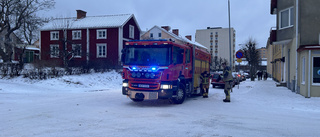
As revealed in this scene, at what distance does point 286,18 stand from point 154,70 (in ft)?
43.1

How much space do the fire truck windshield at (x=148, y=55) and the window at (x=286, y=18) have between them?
11.9m

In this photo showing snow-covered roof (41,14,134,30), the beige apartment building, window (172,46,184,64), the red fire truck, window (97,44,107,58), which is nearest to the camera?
the red fire truck

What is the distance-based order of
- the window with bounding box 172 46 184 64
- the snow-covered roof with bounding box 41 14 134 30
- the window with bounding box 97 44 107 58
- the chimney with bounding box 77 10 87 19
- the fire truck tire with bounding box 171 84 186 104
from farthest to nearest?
the chimney with bounding box 77 10 87 19
the window with bounding box 97 44 107 58
the snow-covered roof with bounding box 41 14 134 30
the fire truck tire with bounding box 171 84 186 104
the window with bounding box 172 46 184 64

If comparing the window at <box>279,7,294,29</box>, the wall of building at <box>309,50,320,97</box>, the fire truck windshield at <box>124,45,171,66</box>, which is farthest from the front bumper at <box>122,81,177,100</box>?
the window at <box>279,7,294,29</box>

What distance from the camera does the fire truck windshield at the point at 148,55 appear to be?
10375 millimetres

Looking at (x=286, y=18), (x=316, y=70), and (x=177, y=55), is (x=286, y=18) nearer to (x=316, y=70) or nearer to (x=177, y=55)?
(x=316, y=70)

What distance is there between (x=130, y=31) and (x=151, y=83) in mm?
29622

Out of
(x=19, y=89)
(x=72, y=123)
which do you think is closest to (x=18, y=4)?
(x=19, y=89)

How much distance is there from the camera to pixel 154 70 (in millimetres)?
10289

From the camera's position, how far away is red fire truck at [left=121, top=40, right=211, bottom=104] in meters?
10.3

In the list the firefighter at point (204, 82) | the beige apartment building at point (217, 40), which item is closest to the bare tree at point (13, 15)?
the firefighter at point (204, 82)

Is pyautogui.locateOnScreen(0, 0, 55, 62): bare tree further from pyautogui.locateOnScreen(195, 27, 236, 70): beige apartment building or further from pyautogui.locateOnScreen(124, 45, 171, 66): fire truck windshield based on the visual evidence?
pyautogui.locateOnScreen(195, 27, 236, 70): beige apartment building

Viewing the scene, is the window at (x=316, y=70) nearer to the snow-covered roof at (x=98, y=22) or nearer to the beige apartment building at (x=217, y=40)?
the snow-covered roof at (x=98, y=22)

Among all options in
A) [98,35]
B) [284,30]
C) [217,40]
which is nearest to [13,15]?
[98,35]
